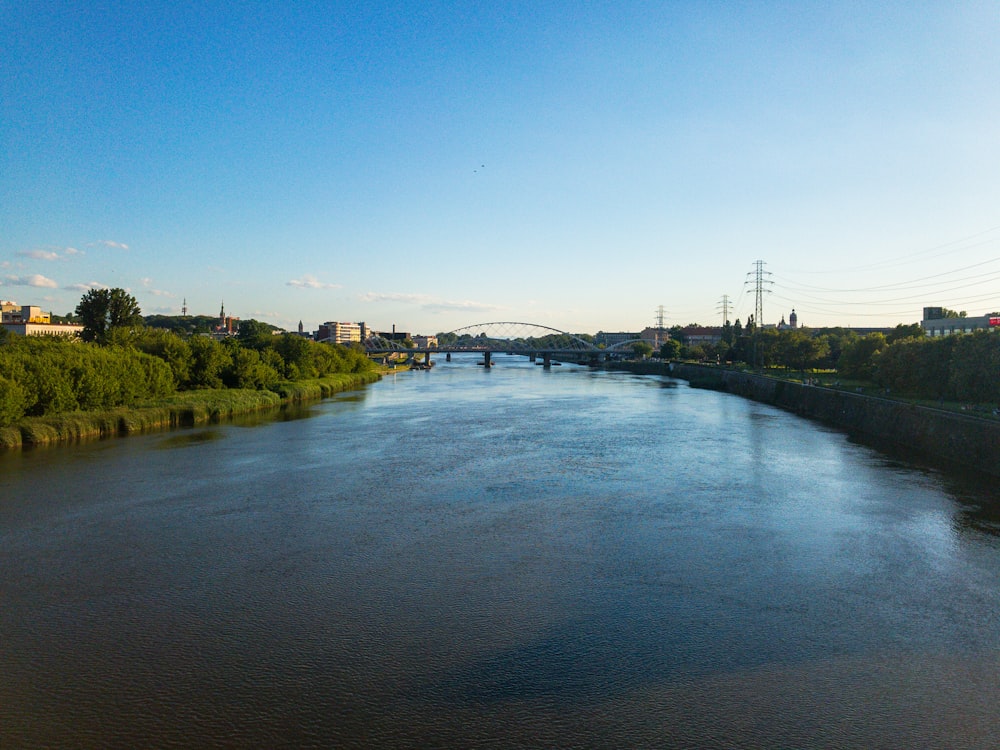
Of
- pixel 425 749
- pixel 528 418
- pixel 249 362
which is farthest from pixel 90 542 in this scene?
pixel 249 362

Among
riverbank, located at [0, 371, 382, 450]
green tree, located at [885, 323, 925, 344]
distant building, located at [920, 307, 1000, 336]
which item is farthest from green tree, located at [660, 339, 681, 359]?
riverbank, located at [0, 371, 382, 450]

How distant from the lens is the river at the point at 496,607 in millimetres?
6086

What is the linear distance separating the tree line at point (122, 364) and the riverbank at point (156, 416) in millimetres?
650

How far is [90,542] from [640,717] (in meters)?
9.70

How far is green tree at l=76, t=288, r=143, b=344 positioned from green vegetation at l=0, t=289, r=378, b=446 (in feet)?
0.21

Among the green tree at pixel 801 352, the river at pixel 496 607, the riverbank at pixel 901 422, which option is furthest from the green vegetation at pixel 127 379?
the green tree at pixel 801 352

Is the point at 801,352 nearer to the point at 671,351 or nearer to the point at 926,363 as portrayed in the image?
the point at 926,363

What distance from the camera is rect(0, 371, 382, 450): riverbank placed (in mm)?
20406

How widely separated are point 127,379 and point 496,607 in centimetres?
2316

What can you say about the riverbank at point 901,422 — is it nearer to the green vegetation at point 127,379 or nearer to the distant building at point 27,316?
the green vegetation at point 127,379


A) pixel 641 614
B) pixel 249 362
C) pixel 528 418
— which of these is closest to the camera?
pixel 641 614

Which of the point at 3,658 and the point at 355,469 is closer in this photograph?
the point at 3,658

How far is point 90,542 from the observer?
1104 cm

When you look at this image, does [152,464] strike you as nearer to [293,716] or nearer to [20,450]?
[20,450]
